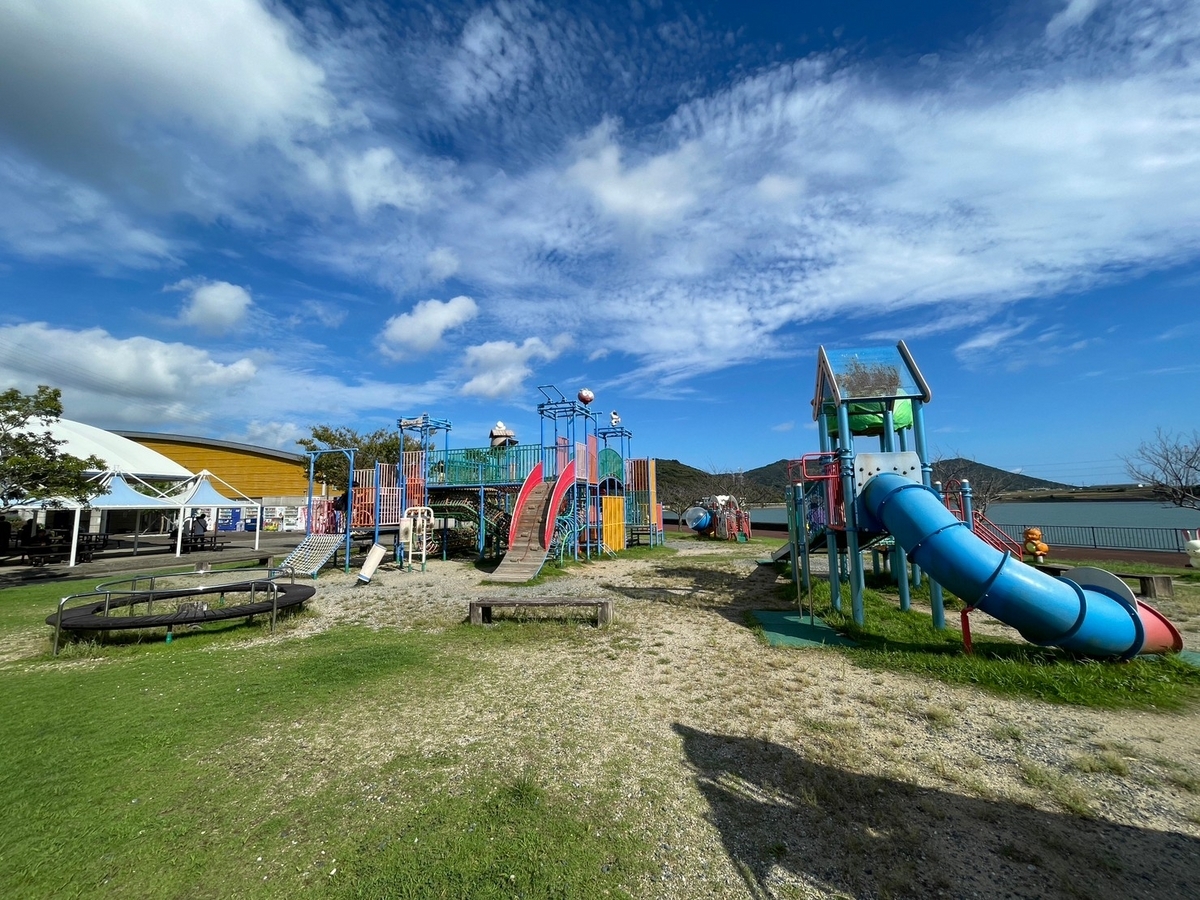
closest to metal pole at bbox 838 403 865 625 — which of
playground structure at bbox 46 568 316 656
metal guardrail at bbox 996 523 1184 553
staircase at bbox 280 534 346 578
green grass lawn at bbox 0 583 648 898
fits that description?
green grass lawn at bbox 0 583 648 898

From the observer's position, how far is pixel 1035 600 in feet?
20.1

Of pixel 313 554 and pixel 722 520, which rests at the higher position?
pixel 722 520

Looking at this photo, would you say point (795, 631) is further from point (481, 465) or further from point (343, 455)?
point (343, 455)

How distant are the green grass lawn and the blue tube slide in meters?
5.31

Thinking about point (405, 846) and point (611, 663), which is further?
point (611, 663)

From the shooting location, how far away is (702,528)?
3275 centimetres

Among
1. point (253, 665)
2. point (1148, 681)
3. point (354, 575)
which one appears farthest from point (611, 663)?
point (354, 575)

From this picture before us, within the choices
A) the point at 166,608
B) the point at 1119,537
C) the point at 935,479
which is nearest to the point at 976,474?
the point at 935,479

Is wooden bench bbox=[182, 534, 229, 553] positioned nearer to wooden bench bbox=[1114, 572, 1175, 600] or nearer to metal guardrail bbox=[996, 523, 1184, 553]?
wooden bench bbox=[1114, 572, 1175, 600]

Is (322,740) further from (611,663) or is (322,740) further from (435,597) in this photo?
(435,597)

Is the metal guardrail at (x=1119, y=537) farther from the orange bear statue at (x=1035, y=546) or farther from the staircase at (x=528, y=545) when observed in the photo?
the staircase at (x=528, y=545)

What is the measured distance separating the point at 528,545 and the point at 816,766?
1209cm

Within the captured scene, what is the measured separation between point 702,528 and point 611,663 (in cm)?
2629

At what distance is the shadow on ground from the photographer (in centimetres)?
296
